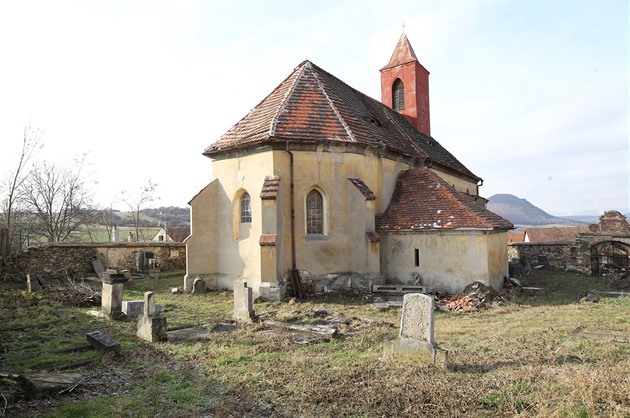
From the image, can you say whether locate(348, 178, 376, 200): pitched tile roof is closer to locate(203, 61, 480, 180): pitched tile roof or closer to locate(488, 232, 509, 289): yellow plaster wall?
locate(203, 61, 480, 180): pitched tile roof

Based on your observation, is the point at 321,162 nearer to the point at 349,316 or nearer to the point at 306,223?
the point at 306,223

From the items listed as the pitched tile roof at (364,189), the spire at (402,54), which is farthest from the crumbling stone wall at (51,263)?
the spire at (402,54)

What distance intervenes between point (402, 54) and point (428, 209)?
15201 millimetres

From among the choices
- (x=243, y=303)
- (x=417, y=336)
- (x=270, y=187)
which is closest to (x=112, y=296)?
(x=243, y=303)

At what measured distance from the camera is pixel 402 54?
88.0ft

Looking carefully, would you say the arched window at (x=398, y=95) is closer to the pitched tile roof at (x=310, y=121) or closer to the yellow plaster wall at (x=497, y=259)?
the pitched tile roof at (x=310, y=121)

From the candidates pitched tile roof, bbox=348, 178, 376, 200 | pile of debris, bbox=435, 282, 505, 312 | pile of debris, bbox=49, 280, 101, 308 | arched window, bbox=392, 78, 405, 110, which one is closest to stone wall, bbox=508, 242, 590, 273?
arched window, bbox=392, 78, 405, 110

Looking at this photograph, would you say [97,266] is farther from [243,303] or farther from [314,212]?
[243,303]

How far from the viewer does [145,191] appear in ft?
140

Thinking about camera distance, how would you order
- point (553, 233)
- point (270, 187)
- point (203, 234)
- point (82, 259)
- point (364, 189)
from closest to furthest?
1. point (270, 187)
2. point (364, 189)
3. point (203, 234)
4. point (82, 259)
5. point (553, 233)

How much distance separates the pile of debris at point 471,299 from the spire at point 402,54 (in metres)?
17.6

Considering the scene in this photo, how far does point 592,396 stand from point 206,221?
14.1 meters

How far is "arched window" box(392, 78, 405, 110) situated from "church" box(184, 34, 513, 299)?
11386 millimetres

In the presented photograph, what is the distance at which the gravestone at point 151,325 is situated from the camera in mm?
8836
